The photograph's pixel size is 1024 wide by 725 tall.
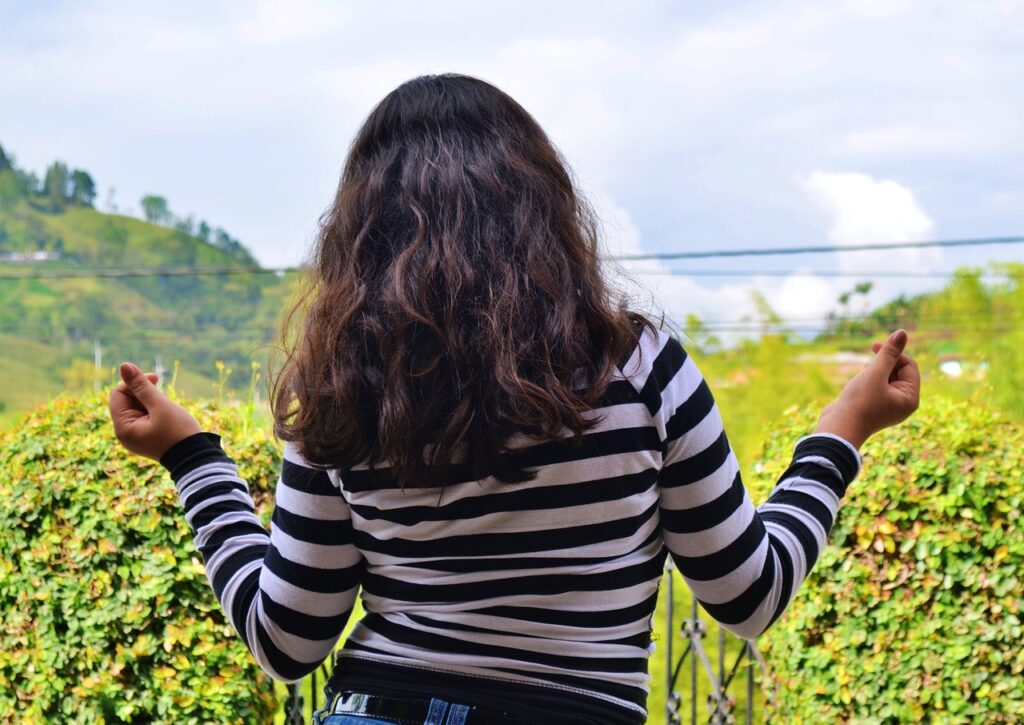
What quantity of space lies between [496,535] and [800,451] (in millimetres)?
334

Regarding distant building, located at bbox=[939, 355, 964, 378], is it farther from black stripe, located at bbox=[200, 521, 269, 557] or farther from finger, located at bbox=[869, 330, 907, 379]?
black stripe, located at bbox=[200, 521, 269, 557]

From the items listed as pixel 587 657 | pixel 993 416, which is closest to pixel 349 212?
pixel 587 657

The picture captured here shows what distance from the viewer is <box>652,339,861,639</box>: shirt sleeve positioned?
2.57ft

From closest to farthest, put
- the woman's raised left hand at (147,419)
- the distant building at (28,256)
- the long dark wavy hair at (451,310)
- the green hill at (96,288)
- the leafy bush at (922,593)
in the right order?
the long dark wavy hair at (451,310)
the woman's raised left hand at (147,419)
the leafy bush at (922,593)
the green hill at (96,288)
the distant building at (28,256)

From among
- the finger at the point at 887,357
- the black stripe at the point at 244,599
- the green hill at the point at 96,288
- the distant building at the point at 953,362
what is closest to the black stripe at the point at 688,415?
the finger at the point at 887,357

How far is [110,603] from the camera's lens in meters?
2.09

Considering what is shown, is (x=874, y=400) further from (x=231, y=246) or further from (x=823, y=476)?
(x=231, y=246)

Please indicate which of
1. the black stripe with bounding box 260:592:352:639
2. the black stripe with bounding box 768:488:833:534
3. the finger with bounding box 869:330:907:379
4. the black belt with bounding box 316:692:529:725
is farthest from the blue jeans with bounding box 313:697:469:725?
the finger with bounding box 869:330:907:379

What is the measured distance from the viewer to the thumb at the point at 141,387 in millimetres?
944

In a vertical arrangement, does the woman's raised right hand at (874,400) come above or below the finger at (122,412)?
above

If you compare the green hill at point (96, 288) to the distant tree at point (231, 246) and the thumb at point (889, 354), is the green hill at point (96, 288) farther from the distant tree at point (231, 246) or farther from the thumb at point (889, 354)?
the thumb at point (889, 354)

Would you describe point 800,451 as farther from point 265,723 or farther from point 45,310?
point 45,310

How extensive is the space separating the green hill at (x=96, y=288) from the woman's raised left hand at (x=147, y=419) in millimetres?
32489

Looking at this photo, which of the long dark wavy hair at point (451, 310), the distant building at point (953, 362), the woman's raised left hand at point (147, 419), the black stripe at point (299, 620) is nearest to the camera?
the long dark wavy hair at point (451, 310)
